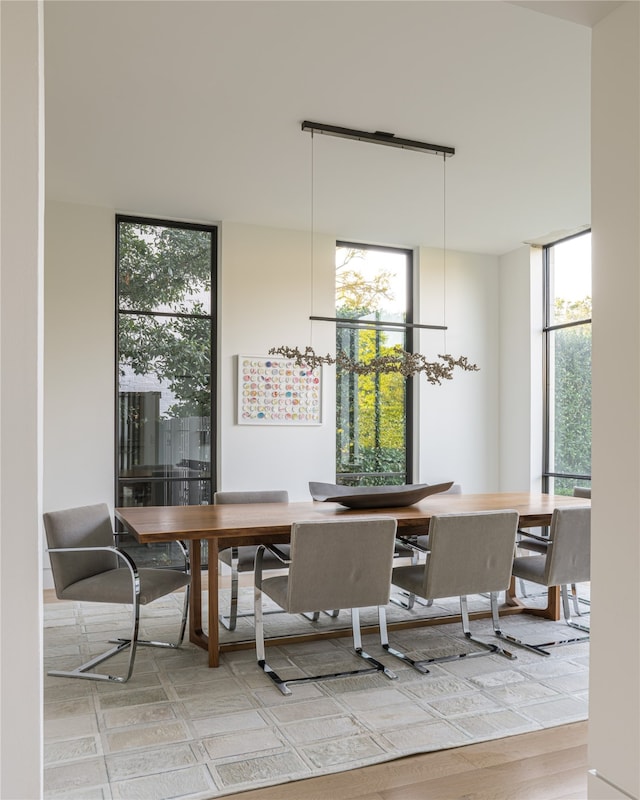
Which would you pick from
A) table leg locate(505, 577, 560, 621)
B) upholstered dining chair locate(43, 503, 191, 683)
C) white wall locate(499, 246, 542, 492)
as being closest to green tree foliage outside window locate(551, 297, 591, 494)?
white wall locate(499, 246, 542, 492)

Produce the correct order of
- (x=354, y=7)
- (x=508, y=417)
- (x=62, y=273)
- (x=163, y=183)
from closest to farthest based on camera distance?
(x=354, y=7)
(x=163, y=183)
(x=62, y=273)
(x=508, y=417)

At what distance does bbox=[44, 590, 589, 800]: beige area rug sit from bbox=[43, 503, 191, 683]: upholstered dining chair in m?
0.11

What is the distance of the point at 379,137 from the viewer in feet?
13.4

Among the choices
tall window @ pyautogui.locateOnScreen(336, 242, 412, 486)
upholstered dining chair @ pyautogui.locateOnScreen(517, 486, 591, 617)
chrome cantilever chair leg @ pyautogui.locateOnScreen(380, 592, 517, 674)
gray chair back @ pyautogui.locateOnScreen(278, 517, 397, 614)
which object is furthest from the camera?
tall window @ pyautogui.locateOnScreen(336, 242, 412, 486)

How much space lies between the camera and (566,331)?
6266 mm

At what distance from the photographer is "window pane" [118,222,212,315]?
5590mm

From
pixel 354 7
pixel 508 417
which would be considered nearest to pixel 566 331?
pixel 508 417

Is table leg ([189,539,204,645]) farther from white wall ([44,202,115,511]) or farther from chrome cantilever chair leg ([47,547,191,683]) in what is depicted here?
white wall ([44,202,115,511])

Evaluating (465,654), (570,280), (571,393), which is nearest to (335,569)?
(465,654)

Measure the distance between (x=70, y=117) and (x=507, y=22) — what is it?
2.37 m

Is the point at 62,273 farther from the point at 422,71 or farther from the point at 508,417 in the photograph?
the point at 508,417
